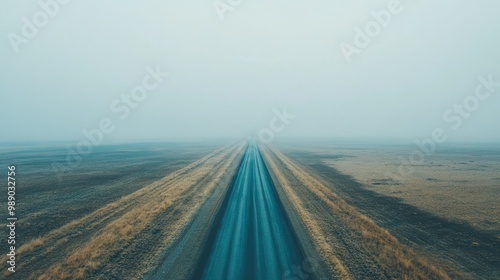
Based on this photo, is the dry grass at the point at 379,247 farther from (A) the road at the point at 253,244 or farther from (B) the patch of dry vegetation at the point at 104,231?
(B) the patch of dry vegetation at the point at 104,231

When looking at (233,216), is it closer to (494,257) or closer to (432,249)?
(432,249)

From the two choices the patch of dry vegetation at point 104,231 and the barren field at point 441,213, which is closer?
the patch of dry vegetation at point 104,231

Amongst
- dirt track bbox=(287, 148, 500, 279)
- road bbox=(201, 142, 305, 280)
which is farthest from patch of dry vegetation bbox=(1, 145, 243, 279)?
dirt track bbox=(287, 148, 500, 279)

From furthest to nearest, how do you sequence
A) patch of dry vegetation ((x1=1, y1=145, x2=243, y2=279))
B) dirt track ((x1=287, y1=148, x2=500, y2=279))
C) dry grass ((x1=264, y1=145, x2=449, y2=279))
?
dirt track ((x1=287, y1=148, x2=500, y2=279))
patch of dry vegetation ((x1=1, y1=145, x2=243, y2=279))
dry grass ((x1=264, y1=145, x2=449, y2=279))

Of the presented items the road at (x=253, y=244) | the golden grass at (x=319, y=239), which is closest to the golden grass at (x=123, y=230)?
the road at (x=253, y=244)

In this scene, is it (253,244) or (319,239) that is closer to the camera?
(253,244)

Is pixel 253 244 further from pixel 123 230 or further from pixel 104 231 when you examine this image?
pixel 104 231

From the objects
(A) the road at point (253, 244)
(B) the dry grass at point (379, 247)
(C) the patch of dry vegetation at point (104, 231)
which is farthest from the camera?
(C) the patch of dry vegetation at point (104, 231)

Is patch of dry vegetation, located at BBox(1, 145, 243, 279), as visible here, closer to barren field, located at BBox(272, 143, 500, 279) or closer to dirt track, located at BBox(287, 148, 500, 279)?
dirt track, located at BBox(287, 148, 500, 279)

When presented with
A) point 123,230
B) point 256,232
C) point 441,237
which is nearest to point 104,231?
point 123,230
